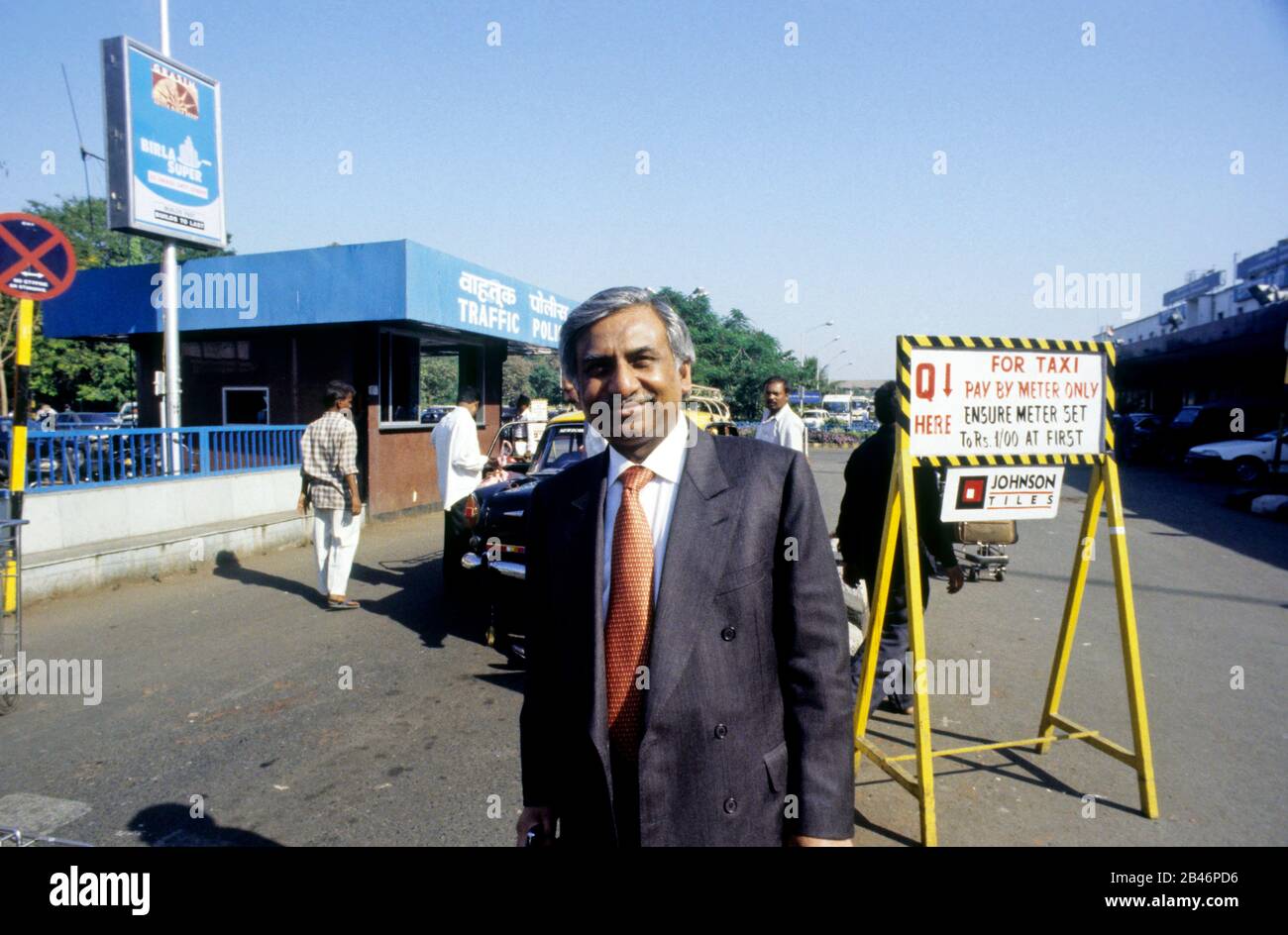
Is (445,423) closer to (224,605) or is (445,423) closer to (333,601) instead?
(333,601)

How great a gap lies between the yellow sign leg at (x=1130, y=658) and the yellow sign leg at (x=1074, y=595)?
0.35 ft

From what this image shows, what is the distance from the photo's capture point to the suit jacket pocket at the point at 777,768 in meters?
1.63

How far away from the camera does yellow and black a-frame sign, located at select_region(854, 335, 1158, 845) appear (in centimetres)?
366

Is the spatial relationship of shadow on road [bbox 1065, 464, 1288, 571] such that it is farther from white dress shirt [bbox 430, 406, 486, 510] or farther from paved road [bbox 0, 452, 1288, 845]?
white dress shirt [bbox 430, 406, 486, 510]

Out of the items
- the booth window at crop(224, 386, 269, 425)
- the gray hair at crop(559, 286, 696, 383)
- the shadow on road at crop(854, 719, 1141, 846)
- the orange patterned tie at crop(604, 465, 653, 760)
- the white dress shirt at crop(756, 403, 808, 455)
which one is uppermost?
the booth window at crop(224, 386, 269, 425)

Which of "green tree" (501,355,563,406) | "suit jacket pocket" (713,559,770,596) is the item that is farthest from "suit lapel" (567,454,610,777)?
"green tree" (501,355,563,406)

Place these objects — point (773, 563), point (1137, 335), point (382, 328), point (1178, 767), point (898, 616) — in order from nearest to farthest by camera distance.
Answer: point (773, 563)
point (1178, 767)
point (898, 616)
point (382, 328)
point (1137, 335)

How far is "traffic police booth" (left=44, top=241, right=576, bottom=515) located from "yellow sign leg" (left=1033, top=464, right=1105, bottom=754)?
1060cm

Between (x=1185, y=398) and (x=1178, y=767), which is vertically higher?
(x=1185, y=398)

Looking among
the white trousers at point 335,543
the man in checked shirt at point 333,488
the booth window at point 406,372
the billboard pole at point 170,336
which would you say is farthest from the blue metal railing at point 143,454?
the white trousers at point 335,543
